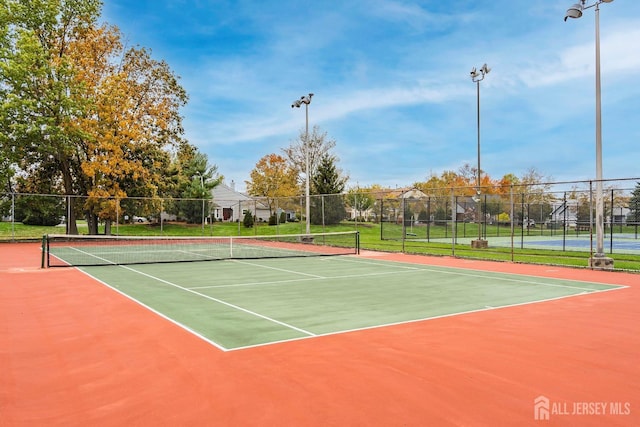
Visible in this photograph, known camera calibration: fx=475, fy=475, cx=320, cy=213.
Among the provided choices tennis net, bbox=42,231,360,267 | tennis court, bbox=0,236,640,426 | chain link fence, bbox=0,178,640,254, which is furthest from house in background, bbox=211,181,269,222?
tennis court, bbox=0,236,640,426

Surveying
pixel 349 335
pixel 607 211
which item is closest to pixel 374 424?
pixel 349 335

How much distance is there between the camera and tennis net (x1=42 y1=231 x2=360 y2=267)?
724 inches

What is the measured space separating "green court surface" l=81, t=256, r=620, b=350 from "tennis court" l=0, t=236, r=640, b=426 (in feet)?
0.19

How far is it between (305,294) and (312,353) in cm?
421

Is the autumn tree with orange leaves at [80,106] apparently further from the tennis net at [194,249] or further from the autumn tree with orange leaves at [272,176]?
the autumn tree with orange leaves at [272,176]

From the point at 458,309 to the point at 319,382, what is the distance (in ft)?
14.2

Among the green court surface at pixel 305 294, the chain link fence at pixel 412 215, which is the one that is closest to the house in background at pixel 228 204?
the chain link fence at pixel 412 215

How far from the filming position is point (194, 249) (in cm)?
2300

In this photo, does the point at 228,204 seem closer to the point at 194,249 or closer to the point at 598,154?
the point at 194,249

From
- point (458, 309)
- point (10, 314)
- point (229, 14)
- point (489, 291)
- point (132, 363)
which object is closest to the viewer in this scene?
point (132, 363)

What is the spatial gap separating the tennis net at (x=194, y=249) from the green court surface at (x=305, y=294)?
357 centimetres

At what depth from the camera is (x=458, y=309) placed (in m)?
8.17

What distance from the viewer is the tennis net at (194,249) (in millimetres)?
18402

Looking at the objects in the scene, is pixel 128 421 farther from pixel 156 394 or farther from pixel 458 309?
pixel 458 309
